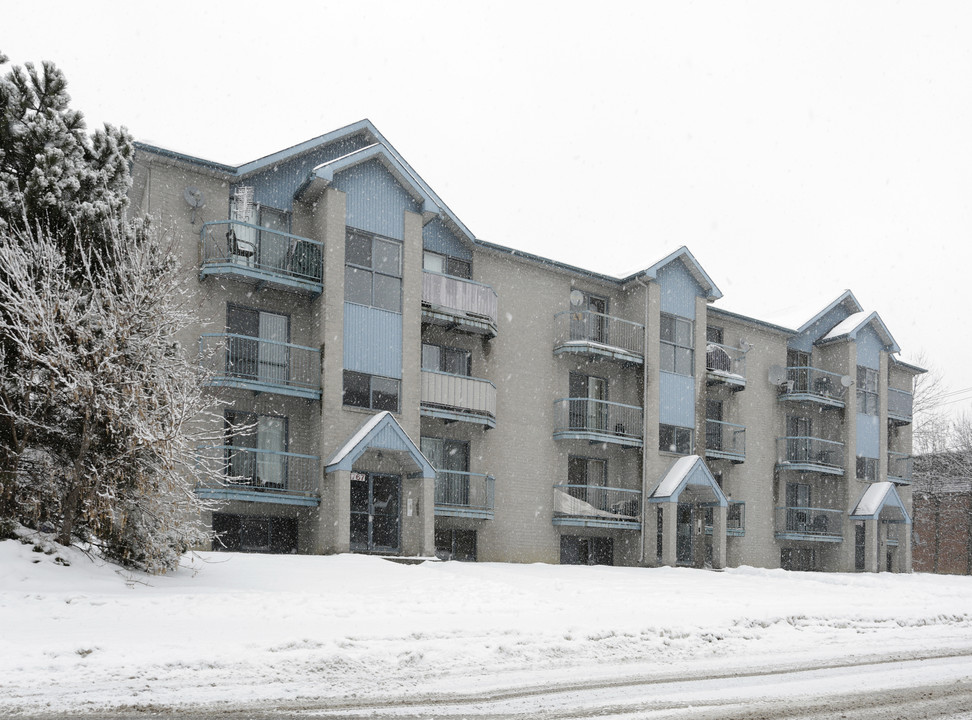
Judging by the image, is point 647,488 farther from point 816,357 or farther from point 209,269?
point 209,269

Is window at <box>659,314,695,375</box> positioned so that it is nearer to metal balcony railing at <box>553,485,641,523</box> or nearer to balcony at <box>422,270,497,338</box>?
metal balcony railing at <box>553,485,641,523</box>

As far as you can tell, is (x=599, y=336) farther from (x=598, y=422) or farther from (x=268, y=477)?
(x=268, y=477)

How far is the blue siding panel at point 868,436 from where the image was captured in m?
36.0

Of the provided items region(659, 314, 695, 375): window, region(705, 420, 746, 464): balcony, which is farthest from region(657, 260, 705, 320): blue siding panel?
region(705, 420, 746, 464): balcony

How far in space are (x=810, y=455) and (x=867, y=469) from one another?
13.0 feet

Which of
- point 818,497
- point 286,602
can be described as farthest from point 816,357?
point 286,602

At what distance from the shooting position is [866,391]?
36.8m

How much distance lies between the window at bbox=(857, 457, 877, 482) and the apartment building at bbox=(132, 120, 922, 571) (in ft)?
Answer: 1.06

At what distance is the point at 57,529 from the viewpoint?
13.9 metres

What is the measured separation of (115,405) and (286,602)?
151 inches

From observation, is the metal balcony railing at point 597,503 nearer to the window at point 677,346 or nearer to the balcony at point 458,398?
the balcony at point 458,398

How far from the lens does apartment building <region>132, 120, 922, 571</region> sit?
21.3 metres

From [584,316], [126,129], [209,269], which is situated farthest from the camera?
[584,316]

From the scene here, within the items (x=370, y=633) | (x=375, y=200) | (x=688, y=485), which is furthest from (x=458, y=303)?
(x=370, y=633)
